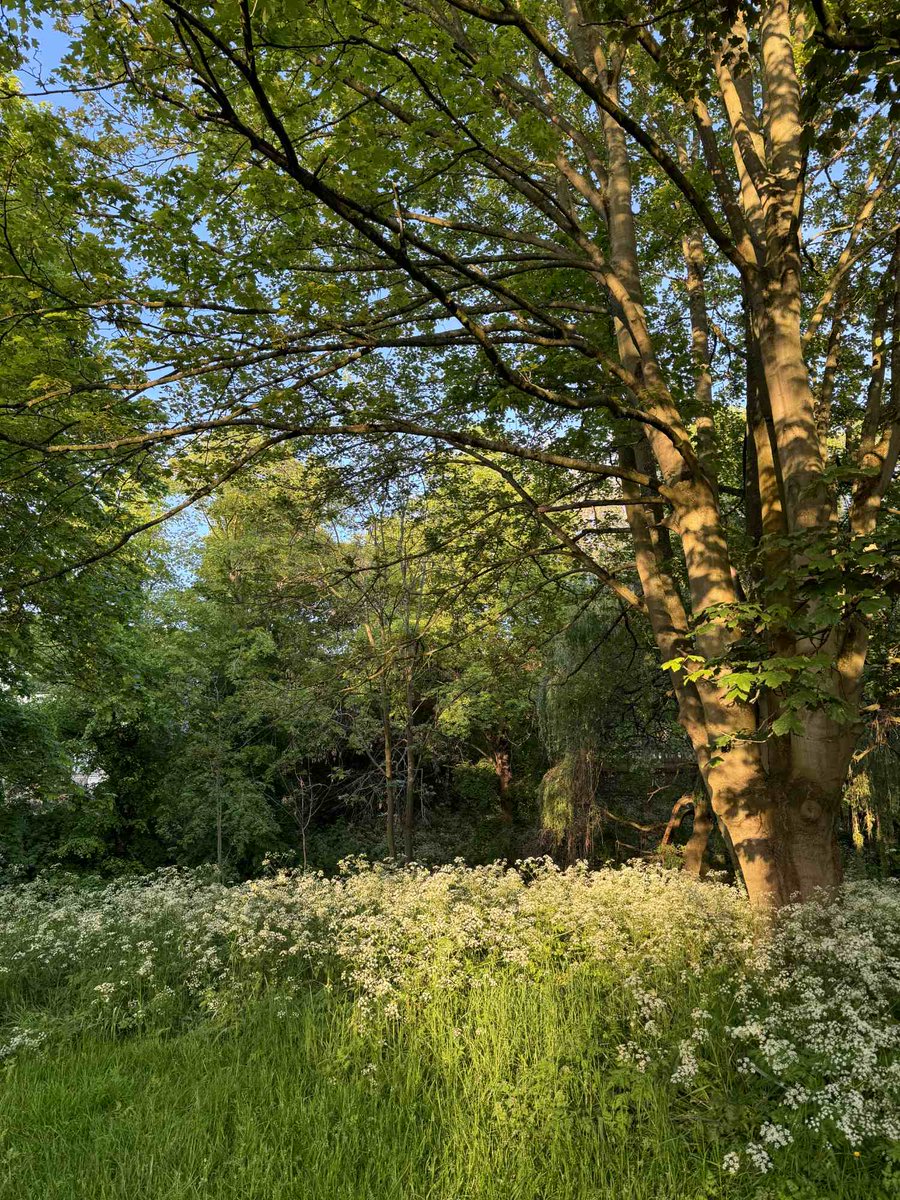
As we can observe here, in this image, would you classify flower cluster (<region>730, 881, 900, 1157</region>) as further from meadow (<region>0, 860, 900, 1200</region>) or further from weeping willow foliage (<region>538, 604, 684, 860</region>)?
weeping willow foliage (<region>538, 604, 684, 860</region>)

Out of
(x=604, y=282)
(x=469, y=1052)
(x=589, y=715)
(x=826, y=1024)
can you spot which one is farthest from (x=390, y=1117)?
(x=589, y=715)

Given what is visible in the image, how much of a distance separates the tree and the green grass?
1.97 m

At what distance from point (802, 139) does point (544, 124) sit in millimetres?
2998

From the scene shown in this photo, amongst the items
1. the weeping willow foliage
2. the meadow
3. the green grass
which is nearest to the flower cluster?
the meadow

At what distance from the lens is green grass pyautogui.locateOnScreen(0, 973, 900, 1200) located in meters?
2.92

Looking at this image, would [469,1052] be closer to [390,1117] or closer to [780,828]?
[390,1117]

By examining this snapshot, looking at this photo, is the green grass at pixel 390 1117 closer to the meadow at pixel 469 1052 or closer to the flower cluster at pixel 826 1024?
the meadow at pixel 469 1052

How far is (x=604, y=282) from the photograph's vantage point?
6.16 m

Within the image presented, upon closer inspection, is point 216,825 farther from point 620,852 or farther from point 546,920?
Answer: point 546,920

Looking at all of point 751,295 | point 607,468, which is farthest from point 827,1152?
point 751,295

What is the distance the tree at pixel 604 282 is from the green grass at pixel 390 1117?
1.97 metres

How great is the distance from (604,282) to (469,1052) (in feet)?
19.6

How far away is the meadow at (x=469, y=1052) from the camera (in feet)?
9.73

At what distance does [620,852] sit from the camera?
15.2 m
